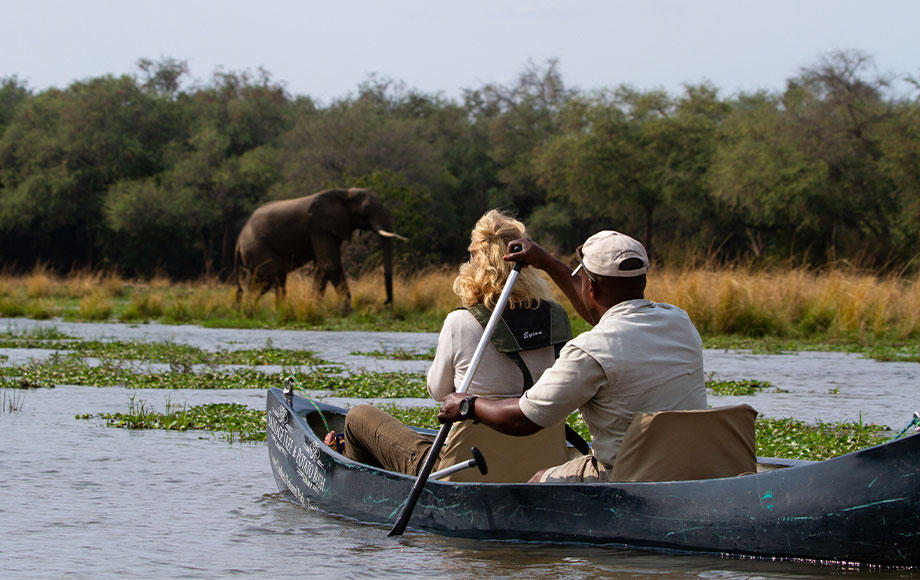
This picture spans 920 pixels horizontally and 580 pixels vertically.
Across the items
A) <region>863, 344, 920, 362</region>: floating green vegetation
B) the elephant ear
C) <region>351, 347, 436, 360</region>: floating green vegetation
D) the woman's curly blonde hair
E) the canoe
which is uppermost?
the elephant ear

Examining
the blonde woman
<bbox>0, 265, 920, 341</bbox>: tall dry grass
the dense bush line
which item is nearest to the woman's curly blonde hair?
the blonde woman

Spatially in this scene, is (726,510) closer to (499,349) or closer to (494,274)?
(499,349)

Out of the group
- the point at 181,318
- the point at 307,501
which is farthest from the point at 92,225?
the point at 307,501

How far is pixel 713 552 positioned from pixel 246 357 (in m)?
10.3

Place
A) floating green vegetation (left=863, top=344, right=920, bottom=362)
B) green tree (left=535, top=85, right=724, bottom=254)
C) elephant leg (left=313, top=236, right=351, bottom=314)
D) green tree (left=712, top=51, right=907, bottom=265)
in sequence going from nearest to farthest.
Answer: floating green vegetation (left=863, top=344, right=920, bottom=362)
elephant leg (left=313, top=236, right=351, bottom=314)
green tree (left=712, top=51, right=907, bottom=265)
green tree (left=535, top=85, right=724, bottom=254)

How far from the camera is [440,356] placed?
18.6 feet

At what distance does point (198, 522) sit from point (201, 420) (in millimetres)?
3100

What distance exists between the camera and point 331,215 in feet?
82.5

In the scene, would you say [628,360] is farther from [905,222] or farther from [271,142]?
[271,142]

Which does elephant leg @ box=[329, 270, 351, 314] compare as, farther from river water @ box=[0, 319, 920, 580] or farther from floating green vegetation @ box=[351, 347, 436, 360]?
river water @ box=[0, 319, 920, 580]

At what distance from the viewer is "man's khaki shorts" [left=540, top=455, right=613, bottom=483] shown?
5281 mm

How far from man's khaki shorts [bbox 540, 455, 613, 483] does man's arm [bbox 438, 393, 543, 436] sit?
0.40 m

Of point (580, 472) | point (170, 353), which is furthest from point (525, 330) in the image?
point (170, 353)

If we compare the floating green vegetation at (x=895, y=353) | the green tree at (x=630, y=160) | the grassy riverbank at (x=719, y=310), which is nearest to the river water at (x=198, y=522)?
the floating green vegetation at (x=895, y=353)
